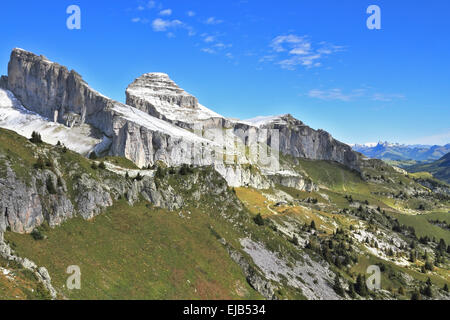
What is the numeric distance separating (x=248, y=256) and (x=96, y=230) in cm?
4494

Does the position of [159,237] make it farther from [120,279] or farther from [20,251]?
[20,251]

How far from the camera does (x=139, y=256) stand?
62500mm

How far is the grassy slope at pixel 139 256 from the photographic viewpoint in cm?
4922

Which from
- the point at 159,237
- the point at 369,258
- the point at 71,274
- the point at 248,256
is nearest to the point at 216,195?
the point at 248,256

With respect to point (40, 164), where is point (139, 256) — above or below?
below

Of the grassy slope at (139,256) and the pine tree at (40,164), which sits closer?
the grassy slope at (139,256)

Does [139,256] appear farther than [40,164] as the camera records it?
Yes

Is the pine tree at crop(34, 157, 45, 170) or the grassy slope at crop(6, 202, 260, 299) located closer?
the grassy slope at crop(6, 202, 260, 299)

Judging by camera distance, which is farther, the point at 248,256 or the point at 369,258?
the point at 369,258

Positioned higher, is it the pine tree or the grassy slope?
the pine tree

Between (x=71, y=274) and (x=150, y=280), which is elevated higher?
(x=71, y=274)

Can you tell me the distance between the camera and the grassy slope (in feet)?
161
